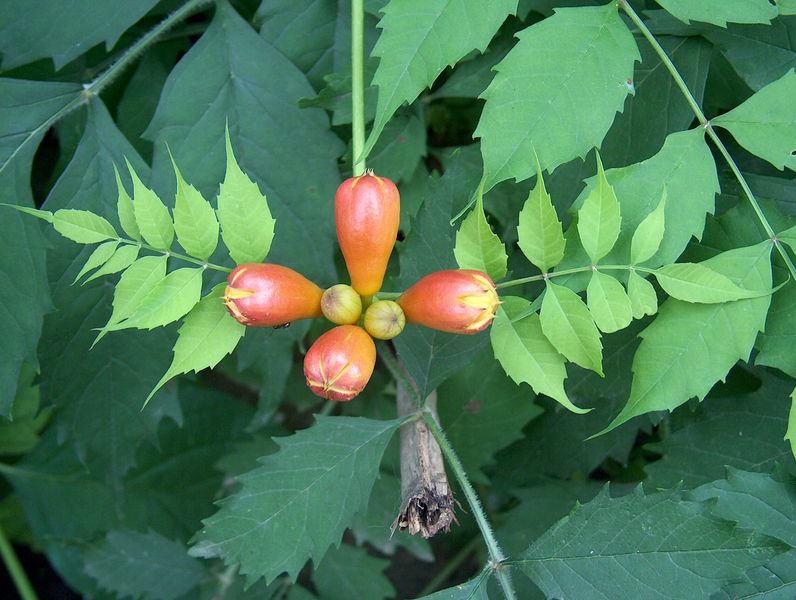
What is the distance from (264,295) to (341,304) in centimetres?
11

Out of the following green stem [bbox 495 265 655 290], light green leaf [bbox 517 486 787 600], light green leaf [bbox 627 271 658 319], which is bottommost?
light green leaf [bbox 517 486 787 600]

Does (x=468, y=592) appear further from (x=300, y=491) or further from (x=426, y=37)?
(x=426, y=37)

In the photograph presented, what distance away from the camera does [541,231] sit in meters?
0.97

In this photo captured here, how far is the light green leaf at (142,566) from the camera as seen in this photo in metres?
1.84

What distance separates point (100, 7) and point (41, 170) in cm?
60

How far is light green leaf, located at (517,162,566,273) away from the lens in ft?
3.11

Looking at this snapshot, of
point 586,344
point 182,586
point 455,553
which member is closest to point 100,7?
point 586,344

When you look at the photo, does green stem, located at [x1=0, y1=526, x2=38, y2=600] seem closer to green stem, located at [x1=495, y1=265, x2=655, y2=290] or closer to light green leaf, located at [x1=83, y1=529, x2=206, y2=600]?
light green leaf, located at [x1=83, y1=529, x2=206, y2=600]

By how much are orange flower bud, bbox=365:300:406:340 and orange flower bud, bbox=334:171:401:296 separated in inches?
2.1

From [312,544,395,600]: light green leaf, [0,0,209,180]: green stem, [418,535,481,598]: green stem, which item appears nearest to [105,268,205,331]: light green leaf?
[0,0,209,180]: green stem

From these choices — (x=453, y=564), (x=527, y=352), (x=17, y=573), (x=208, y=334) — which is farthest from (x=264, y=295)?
(x=17, y=573)

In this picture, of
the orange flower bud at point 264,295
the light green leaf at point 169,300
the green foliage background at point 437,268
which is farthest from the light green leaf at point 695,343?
the light green leaf at point 169,300

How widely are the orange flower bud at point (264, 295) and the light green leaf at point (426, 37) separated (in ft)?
0.92

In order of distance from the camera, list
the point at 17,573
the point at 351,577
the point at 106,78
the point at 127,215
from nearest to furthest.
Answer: the point at 127,215
the point at 106,78
the point at 351,577
the point at 17,573
